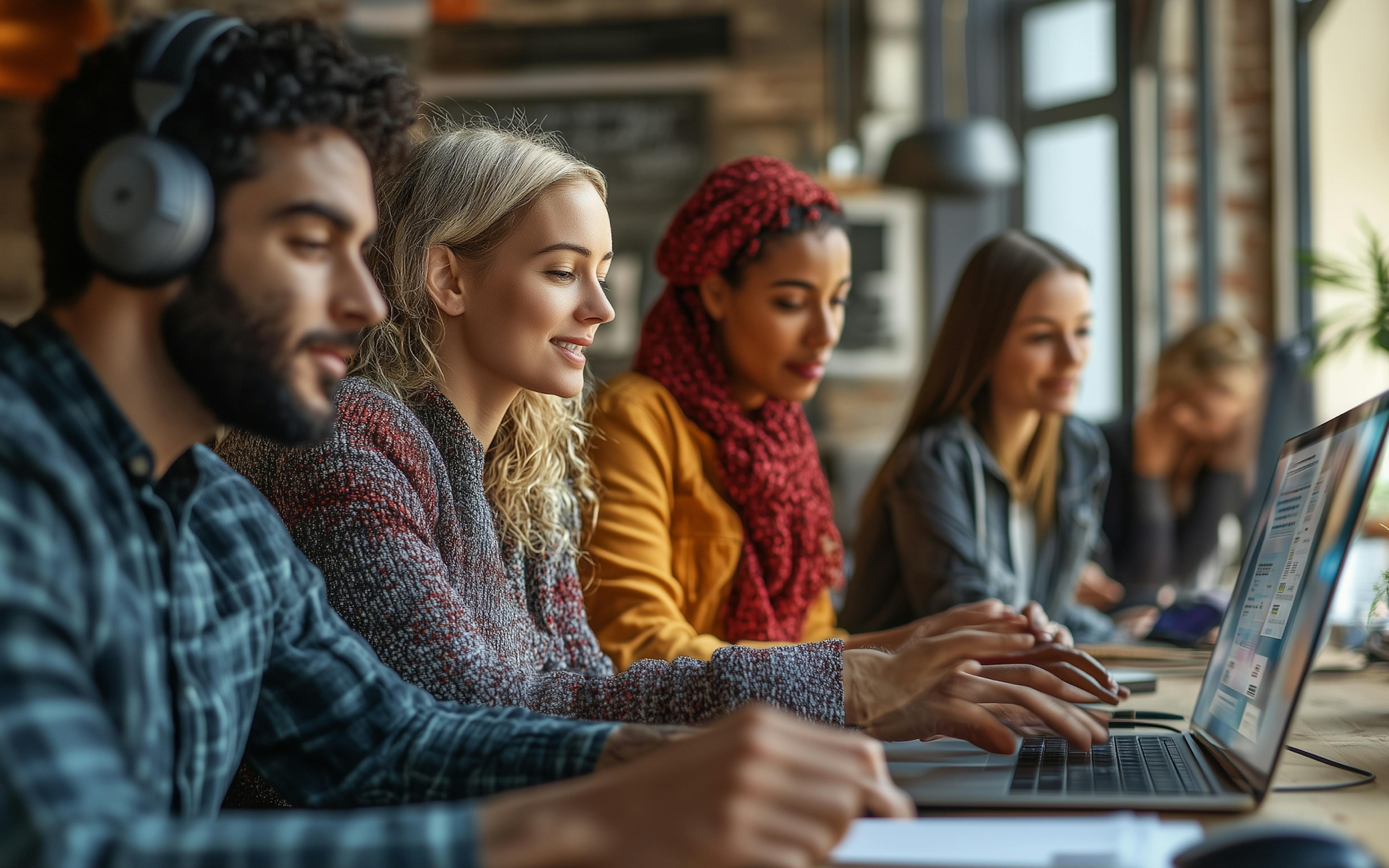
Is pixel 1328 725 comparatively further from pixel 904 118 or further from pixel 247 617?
pixel 904 118

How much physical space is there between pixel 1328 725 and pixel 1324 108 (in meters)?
3.01

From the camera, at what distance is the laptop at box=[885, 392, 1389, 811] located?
2.60 ft

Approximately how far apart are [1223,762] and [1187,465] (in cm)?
250

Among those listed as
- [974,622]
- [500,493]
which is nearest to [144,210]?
[500,493]

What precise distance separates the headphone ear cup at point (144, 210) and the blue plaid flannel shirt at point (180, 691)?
0.19 ft

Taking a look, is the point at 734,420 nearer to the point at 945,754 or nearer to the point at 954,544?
the point at 954,544

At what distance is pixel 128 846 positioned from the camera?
1.60ft

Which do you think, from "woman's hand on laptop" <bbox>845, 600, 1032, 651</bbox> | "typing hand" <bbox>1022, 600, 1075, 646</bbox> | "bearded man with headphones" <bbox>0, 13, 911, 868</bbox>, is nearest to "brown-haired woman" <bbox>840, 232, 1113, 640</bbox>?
"typing hand" <bbox>1022, 600, 1075, 646</bbox>

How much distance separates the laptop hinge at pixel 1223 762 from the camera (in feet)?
2.70

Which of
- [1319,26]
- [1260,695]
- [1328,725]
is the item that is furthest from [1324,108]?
[1260,695]

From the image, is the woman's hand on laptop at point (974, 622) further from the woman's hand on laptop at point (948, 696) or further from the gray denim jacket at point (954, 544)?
the gray denim jacket at point (954, 544)

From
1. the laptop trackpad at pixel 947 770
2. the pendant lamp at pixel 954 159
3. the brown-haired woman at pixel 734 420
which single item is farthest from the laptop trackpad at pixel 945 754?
the pendant lamp at pixel 954 159

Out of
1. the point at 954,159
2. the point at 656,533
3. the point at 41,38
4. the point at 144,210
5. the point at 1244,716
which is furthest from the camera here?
A: the point at 954,159

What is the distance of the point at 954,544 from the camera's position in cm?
187
